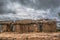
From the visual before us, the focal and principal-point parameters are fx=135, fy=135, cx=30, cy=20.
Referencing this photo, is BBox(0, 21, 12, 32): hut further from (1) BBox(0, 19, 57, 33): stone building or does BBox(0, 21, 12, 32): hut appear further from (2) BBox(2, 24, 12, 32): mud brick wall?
(1) BBox(0, 19, 57, 33): stone building

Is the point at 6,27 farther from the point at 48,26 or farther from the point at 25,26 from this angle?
the point at 48,26

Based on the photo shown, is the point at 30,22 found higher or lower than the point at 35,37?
higher

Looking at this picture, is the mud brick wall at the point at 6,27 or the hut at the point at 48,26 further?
the mud brick wall at the point at 6,27

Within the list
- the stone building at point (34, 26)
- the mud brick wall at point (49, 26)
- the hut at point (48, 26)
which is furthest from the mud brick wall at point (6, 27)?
the mud brick wall at point (49, 26)

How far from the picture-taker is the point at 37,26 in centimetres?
604

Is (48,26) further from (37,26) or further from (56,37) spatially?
(56,37)

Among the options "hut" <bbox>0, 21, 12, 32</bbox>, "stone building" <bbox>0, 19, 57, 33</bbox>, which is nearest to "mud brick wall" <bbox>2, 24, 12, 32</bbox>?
"hut" <bbox>0, 21, 12, 32</bbox>

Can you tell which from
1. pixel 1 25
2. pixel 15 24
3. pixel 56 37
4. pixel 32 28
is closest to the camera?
pixel 56 37

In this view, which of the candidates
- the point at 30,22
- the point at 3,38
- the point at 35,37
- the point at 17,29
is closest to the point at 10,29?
the point at 17,29

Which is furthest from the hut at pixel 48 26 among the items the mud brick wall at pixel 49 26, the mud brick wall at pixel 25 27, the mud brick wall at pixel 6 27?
the mud brick wall at pixel 6 27

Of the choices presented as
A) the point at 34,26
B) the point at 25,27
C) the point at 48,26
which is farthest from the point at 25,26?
the point at 48,26

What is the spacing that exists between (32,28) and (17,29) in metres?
0.69

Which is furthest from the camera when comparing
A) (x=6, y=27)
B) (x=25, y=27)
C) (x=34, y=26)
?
(x=6, y=27)

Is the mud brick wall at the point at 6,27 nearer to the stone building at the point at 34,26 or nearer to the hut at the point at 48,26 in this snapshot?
the stone building at the point at 34,26
